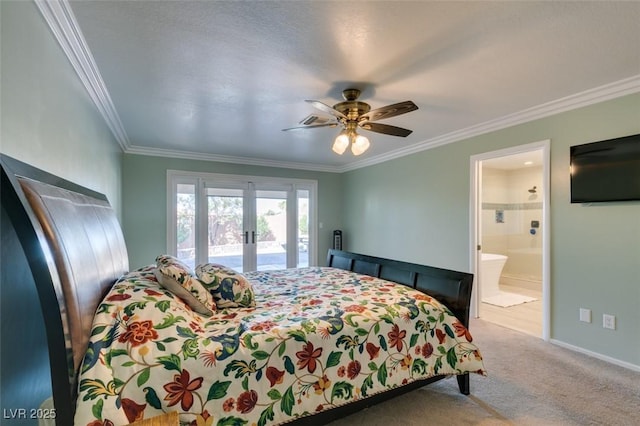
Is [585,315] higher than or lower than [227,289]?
lower

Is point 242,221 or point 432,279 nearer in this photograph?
point 432,279

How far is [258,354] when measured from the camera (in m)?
1.42

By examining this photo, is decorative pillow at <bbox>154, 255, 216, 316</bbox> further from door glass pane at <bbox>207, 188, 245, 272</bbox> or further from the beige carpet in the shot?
door glass pane at <bbox>207, 188, 245, 272</bbox>

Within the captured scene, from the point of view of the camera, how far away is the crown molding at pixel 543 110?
2491mm

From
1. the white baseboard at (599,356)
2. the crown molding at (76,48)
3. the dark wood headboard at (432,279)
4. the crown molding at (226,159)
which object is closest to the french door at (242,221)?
the crown molding at (226,159)

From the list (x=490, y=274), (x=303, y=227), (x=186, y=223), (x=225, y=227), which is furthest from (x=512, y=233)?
(x=186, y=223)

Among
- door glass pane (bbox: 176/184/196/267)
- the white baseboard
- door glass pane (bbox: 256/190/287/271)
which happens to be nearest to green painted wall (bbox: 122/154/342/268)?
door glass pane (bbox: 176/184/196/267)

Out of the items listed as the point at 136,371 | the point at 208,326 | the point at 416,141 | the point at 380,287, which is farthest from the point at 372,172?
the point at 136,371

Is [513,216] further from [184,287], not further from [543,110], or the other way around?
[184,287]

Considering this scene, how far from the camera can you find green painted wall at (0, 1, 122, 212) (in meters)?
1.16

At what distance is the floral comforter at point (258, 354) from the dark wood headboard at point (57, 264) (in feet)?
0.20

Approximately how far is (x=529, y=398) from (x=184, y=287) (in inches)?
96.9

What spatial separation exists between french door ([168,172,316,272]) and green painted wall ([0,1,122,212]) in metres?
2.60

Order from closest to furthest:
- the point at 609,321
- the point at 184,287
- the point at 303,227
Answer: the point at 184,287 < the point at 609,321 < the point at 303,227
